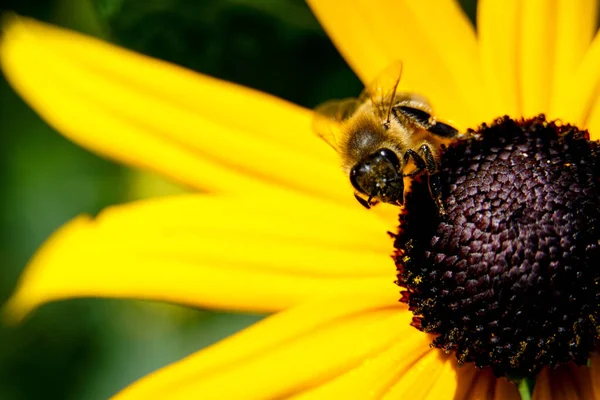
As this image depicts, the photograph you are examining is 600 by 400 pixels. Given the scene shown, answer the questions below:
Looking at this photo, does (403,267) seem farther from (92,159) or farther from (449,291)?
(92,159)

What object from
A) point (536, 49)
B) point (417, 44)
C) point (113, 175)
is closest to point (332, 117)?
point (417, 44)

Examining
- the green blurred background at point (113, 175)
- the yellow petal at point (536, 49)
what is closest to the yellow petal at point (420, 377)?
the yellow petal at point (536, 49)

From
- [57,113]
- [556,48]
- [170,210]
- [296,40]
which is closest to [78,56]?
[57,113]

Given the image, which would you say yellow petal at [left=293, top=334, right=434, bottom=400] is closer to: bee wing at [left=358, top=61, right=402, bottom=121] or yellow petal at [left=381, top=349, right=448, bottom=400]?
yellow petal at [left=381, top=349, right=448, bottom=400]

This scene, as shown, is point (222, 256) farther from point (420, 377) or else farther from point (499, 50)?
point (499, 50)

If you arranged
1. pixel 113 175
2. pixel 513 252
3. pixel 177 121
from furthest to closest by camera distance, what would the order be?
pixel 113 175 → pixel 177 121 → pixel 513 252

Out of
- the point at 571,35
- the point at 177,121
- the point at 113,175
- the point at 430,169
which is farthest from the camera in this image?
the point at 113,175
